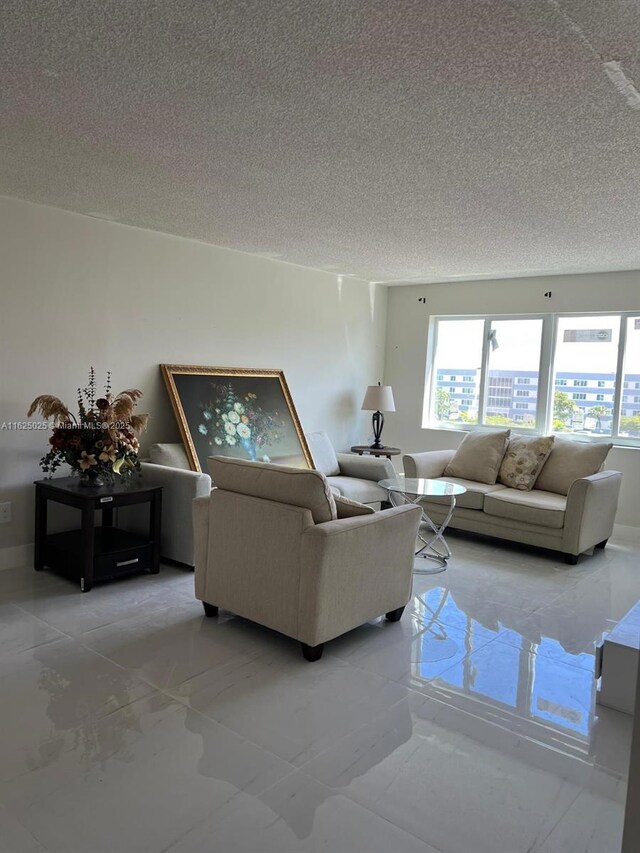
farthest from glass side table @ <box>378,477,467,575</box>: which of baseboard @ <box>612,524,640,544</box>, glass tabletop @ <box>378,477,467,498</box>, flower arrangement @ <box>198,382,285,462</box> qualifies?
baseboard @ <box>612,524,640,544</box>

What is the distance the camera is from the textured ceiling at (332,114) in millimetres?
1854

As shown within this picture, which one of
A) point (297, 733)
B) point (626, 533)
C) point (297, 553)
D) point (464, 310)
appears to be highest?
point (464, 310)

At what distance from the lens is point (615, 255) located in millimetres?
4934

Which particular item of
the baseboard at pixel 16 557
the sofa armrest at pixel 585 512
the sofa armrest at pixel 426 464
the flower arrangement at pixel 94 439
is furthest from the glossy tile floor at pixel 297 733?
the sofa armrest at pixel 426 464

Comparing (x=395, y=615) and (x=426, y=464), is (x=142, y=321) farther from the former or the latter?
(x=395, y=615)

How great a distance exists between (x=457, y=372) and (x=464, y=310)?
26.0 inches

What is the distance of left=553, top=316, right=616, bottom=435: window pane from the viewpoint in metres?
5.74

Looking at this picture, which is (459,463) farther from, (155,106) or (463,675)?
(155,106)

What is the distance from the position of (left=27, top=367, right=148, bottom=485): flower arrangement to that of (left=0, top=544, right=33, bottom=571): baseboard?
519 mm

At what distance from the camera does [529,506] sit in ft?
16.1

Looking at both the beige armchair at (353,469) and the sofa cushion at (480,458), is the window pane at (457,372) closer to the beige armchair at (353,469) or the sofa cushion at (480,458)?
the sofa cushion at (480,458)

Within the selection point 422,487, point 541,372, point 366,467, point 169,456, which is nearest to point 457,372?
point 541,372

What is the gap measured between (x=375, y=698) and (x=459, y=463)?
3.38m

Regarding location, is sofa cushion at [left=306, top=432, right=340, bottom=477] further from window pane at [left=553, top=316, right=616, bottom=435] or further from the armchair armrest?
the armchair armrest
